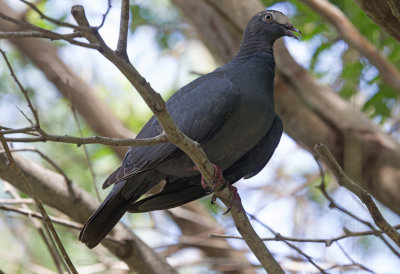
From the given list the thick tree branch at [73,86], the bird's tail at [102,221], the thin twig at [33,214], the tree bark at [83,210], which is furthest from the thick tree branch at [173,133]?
the thick tree branch at [73,86]

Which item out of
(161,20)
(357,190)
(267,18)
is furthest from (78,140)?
(161,20)

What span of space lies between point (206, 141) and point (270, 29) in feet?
3.80

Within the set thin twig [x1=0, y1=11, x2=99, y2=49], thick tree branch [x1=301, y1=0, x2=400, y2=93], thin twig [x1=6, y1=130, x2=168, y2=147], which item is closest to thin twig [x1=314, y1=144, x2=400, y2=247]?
thin twig [x1=6, y1=130, x2=168, y2=147]

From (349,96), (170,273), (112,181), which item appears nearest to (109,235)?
(170,273)

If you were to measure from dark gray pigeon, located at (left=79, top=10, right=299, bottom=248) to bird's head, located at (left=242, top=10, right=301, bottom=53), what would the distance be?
15 cm

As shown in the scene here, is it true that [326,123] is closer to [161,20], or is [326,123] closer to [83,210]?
[83,210]

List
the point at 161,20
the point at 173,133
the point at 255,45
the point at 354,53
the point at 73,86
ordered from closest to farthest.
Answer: the point at 173,133 < the point at 255,45 < the point at 354,53 < the point at 73,86 < the point at 161,20

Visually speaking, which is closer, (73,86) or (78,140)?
(78,140)

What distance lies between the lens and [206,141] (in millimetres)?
3578

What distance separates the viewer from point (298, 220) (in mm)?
6359

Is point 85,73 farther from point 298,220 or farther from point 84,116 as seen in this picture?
point 298,220

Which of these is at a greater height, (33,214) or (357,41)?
(357,41)

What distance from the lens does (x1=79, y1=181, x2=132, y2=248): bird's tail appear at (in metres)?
3.58

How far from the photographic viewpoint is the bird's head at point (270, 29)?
Answer: 4.27 m
